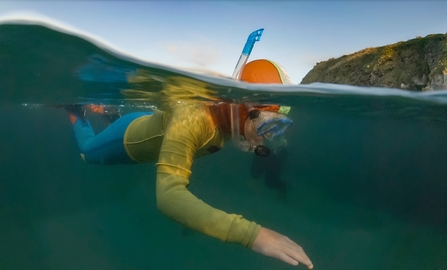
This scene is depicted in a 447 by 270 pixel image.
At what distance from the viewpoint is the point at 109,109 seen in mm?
14477

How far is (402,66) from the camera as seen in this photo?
12477 millimetres

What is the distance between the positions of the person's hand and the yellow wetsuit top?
71 millimetres

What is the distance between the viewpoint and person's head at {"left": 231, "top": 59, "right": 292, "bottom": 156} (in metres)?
4.61

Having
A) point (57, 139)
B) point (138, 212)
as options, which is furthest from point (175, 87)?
point (57, 139)

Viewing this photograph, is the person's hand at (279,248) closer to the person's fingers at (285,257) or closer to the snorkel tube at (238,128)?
the person's fingers at (285,257)

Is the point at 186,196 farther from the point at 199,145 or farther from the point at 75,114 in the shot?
the point at 75,114

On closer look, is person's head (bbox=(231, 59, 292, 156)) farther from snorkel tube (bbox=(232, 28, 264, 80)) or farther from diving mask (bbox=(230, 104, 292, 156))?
snorkel tube (bbox=(232, 28, 264, 80))

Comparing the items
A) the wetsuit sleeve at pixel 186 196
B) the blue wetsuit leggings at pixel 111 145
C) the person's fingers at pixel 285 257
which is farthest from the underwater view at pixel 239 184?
the person's fingers at pixel 285 257

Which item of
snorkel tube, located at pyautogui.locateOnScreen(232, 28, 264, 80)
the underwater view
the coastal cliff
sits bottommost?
the underwater view

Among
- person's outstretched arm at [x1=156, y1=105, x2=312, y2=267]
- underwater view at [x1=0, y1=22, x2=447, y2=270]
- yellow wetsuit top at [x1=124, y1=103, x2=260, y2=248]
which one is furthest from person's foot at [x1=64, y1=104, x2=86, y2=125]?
person's outstretched arm at [x1=156, y1=105, x2=312, y2=267]

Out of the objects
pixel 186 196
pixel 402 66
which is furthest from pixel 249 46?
pixel 402 66

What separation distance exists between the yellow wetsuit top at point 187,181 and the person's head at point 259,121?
0.32 metres

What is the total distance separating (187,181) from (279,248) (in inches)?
44.8

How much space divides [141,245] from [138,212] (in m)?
4.60
